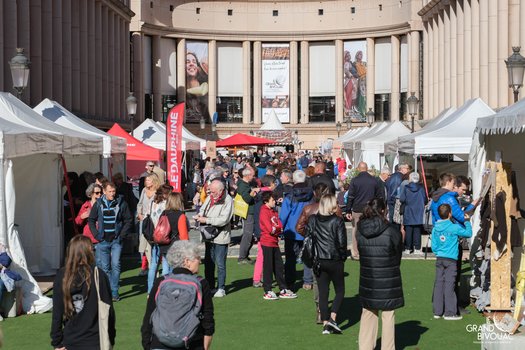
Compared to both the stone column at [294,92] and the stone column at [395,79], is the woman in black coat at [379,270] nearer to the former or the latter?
the stone column at [395,79]

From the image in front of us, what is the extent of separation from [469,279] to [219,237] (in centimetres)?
355

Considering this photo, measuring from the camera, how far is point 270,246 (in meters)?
13.6

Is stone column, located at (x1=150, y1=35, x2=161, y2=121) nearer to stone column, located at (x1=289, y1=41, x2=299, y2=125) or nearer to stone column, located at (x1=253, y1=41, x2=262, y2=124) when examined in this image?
stone column, located at (x1=253, y1=41, x2=262, y2=124)

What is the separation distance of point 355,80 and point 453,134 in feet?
155

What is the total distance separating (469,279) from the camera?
510 inches

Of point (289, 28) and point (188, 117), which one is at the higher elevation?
point (289, 28)

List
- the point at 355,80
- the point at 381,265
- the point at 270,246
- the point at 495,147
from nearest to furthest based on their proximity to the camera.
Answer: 1. the point at 381,265
2. the point at 495,147
3. the point at 270,246
4. the point at 355,80

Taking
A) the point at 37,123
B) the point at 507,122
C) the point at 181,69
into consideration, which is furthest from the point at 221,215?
the point at 181,69

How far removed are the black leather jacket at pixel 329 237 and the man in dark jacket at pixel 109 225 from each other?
11.1 feet

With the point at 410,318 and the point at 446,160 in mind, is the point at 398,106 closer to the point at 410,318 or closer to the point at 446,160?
the point at 446,160

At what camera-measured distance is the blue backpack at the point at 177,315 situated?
651cm

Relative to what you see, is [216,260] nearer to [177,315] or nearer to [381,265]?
[381,265]

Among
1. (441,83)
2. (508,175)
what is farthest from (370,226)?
(441,83)

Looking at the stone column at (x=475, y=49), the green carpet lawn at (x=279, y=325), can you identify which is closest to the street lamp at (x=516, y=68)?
the green carpet lawn at (x=279, y=325)
